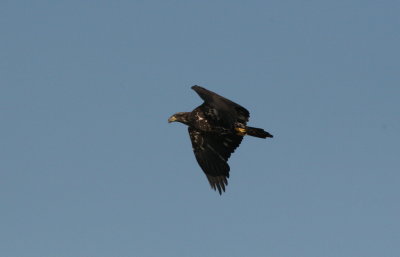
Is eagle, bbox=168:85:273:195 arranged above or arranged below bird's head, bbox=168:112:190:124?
below

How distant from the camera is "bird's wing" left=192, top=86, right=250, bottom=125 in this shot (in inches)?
1016

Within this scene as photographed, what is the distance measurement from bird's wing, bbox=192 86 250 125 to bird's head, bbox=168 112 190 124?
999 mm

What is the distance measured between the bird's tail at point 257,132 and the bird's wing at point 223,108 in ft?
0.98

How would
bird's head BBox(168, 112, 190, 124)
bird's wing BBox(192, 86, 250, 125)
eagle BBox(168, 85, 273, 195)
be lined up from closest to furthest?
bird's wing BBox(192, 86, 250, 125)
eagle BBox(168, 85, 273, 195)
bird's head BBox(168, 112, 190, 124)

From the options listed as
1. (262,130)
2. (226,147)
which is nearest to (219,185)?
(226,147)

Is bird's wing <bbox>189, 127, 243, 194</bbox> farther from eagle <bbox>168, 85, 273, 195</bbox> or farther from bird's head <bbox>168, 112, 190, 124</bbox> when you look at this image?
bird's head <bbox>168, 112, 190, 124</bbox>

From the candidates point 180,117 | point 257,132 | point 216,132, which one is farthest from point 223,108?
point 180,117

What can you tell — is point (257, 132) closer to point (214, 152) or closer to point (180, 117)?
point (214, 152)

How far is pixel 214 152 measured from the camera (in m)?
29.1

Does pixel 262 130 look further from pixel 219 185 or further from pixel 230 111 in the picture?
pixel 219 185

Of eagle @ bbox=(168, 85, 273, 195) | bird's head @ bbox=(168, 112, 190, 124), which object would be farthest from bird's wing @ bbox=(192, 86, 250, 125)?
bird's head @ bbox=(168, 112, 190, 124)

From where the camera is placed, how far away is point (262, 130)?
87.8ft

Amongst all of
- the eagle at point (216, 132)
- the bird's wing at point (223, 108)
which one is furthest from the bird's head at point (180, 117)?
the bird's wing at point (223, 108)

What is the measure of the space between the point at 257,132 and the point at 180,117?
2.87 metres
